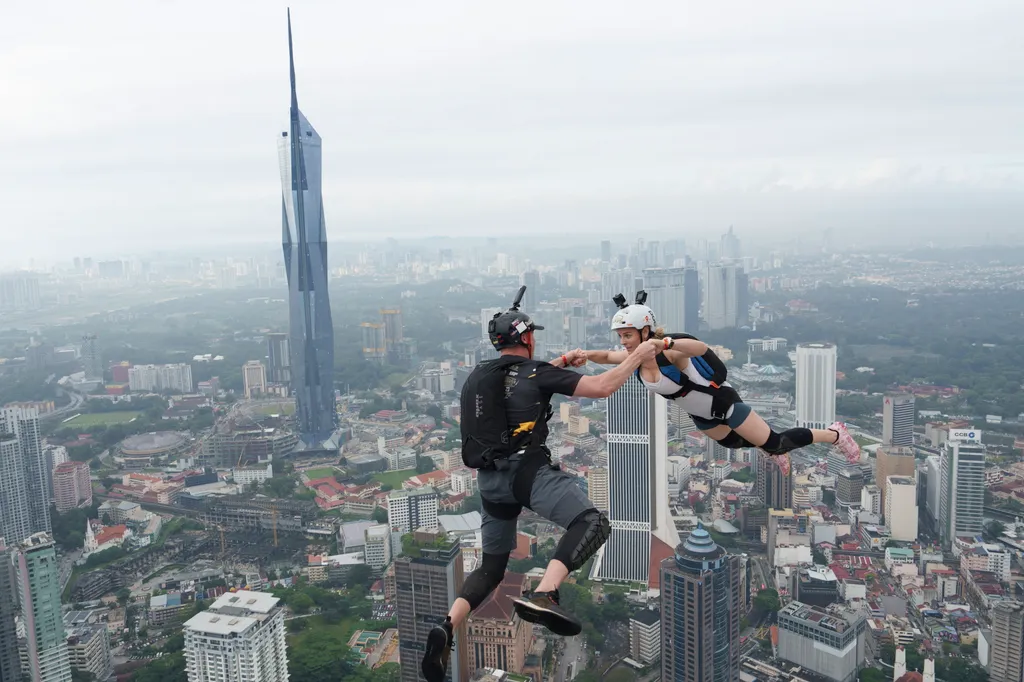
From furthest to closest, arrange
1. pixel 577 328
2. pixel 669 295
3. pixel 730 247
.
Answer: pixel 730 247
pixel 669 295
pixel 577 328

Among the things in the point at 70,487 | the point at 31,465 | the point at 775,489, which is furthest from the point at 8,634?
the point at 775,489

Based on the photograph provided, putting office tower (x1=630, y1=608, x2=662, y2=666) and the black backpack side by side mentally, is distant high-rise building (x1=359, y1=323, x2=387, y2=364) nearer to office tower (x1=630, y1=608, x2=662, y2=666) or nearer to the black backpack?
office tower (x1=630, y1=608, x2=662, y2=666)

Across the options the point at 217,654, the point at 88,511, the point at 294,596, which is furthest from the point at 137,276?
the point at 217,654

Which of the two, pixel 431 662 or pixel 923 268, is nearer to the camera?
pixel 431 662

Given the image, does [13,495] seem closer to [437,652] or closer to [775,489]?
[775,489]

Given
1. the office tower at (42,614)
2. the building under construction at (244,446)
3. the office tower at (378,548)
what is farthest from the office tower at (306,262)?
the office tower at (42,614)

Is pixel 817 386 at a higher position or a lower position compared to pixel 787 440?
lower

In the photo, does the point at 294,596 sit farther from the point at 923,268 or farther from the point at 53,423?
the point at 923,268
